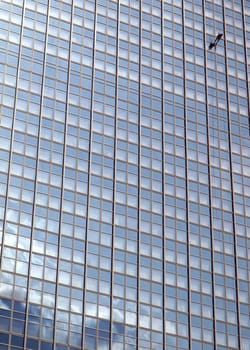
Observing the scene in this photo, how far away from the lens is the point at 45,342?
94875mm

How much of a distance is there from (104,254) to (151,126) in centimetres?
1927

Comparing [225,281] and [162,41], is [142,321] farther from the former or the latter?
[162,41]

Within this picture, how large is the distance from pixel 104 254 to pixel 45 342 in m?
12.8

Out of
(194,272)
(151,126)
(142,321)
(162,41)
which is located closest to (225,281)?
(194,272)

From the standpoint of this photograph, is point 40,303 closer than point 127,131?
Yes

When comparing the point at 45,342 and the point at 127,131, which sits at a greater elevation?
the point at 127,131

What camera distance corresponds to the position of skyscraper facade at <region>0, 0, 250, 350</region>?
9931 centimetres

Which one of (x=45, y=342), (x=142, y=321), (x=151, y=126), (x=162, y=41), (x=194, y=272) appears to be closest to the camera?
(x=45, y=342)

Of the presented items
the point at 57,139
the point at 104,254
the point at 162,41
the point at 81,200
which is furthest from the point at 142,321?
the point at 162,41

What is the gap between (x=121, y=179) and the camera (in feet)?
359

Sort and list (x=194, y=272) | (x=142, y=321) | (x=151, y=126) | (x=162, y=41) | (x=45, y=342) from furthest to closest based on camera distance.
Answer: (x=162, y=41) < (x=151, y=126) < (x=194, y=272) < (x=142, y=321) < (x=45, y=342)

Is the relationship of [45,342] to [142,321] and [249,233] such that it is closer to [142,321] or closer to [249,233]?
[142,321]

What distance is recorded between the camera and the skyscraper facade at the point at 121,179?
9931 centimetres

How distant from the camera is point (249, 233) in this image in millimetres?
115000
